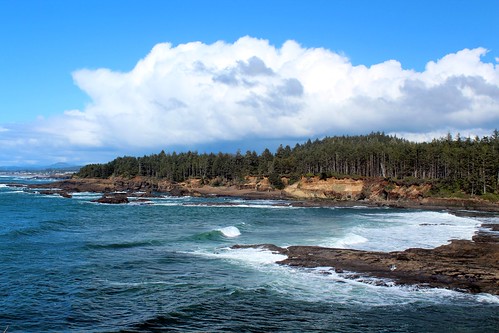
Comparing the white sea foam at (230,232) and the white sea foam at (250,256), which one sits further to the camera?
the white sea foam at (230,232)

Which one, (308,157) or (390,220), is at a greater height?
(308,157)

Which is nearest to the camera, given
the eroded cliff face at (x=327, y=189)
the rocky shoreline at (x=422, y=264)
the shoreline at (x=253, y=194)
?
the rocky shoreline at (x=422, y=264)

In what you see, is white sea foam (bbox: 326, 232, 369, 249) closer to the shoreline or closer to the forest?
the shoreline

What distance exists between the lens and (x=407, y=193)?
91.8 m

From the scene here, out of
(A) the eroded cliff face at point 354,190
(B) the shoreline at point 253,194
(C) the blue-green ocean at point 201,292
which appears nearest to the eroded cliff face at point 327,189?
(A) the eroded cliff face at point 354,190

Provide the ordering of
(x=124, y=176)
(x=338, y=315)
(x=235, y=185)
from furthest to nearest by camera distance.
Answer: (x=124, y=176)
(x=235, y=185)
(x=338, y=315)

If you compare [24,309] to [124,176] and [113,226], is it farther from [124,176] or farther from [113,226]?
[124,176]

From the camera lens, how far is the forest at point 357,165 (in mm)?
90375

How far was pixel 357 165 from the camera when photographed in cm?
12612

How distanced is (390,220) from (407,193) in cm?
3918

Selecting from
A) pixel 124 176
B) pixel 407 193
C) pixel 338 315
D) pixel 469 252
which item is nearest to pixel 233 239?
pixel 469 252

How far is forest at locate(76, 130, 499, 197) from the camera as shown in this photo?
9038cm

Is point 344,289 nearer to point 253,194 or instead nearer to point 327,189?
point 327,189

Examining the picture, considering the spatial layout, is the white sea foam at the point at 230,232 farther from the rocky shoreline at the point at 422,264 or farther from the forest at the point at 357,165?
the forest at the point at 357,165
